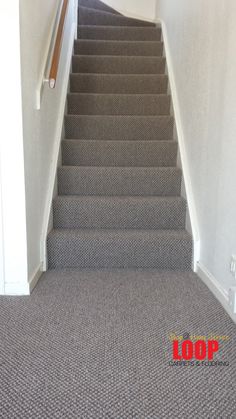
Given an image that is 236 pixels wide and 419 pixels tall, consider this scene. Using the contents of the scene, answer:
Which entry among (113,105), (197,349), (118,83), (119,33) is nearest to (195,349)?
(197,349)

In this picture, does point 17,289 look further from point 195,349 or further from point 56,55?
point 56,55

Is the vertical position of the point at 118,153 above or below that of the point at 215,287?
above

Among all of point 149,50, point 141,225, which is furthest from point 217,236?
point 149,50

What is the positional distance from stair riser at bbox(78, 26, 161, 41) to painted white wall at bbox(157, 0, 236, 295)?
134 cm

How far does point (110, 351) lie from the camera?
1.47 meters

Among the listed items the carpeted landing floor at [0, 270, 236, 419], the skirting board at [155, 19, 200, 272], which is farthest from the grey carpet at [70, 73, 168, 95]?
the carpeted landing floor at [0, 270, 236, 419]

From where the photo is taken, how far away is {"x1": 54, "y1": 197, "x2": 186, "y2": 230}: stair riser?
2.51m

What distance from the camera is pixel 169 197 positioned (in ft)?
8.68

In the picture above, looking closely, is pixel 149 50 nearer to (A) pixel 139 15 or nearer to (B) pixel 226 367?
(A) pixel 139 15

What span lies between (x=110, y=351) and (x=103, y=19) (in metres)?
4.03

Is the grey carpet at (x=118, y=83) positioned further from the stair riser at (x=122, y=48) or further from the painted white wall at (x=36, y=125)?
the painted white wall at (x=36, y=125)

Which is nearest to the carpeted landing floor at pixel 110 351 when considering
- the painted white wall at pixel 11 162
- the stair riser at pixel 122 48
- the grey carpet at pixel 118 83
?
the painted white wall at pixel 11 162

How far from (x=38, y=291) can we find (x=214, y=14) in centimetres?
181

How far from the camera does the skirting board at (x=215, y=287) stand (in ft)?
5.95
